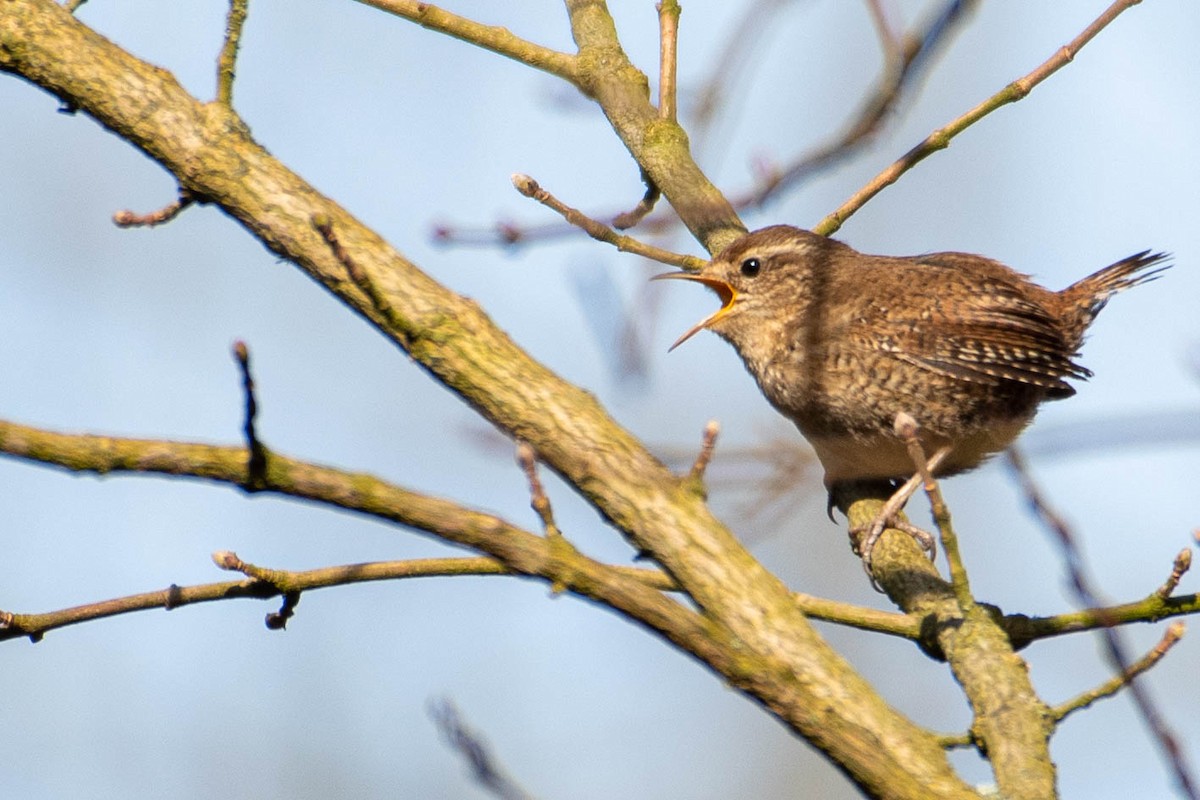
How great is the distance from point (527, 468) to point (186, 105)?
130 centimetres

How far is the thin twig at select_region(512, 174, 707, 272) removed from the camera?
3.54m

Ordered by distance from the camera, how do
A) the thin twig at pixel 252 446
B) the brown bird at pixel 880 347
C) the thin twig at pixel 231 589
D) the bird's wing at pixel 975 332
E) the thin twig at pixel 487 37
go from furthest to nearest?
the bird's wing at pixel 975 332, the brown bird at pixel 880 347, the thin twig at pixel 487 37, the thin twig at pixel 231 589, the thin twig at pixel 252 446

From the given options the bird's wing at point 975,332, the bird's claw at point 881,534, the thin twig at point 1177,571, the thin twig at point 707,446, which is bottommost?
the thin twig at point 707,446

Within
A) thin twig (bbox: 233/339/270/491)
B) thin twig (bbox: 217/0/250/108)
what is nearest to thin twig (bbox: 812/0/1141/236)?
thin twig (bbox: 217/0/250/108)

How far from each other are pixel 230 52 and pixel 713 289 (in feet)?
7.63

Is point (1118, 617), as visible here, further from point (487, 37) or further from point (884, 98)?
point (487, 37)

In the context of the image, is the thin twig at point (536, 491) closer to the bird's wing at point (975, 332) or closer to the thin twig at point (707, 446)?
the thin twig at point (707, 446)

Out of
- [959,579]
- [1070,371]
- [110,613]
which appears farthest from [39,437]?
[1070,371]

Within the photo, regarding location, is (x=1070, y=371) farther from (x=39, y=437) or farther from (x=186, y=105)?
(x=39, y=437)

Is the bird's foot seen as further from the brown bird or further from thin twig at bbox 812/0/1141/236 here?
→ thin twig at bbox 812/0/1141/236

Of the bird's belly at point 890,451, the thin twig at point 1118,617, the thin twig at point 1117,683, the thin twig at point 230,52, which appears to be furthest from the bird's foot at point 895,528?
the thin twig at point 230,52

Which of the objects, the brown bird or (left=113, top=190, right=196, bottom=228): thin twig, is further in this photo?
the brown bird

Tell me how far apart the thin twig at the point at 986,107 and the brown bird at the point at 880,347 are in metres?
0.44

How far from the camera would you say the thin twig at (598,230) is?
3541mm
